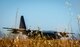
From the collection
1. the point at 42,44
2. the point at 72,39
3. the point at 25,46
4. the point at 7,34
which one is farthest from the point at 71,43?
the point at 7,34

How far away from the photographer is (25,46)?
4277 mm

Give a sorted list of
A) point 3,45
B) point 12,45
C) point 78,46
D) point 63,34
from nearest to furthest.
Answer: point 12,45
point 3,45
point 78,46
point 63,34

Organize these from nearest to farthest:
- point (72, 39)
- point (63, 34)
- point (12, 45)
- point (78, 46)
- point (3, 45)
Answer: point (12, 45)
point (3, 45)
point (78, 46)
point (72, 39)
point (63, 34)

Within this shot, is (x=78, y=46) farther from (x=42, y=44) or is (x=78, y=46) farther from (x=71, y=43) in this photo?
(x=42, y=44)

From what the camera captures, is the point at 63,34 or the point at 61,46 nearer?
the point at 61,46

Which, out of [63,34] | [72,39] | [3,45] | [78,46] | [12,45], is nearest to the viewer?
[12,45]

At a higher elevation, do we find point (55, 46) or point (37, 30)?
point (37, 30)

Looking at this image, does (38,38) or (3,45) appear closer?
(3,45)

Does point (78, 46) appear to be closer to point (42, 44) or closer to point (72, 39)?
point (72, 39)

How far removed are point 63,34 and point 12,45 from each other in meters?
1.88

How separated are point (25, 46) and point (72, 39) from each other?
1.20m

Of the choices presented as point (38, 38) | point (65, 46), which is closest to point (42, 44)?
point (38, 38)

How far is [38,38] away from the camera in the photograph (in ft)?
15.6

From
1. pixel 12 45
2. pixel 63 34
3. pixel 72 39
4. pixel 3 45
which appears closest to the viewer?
pixel 12 45
